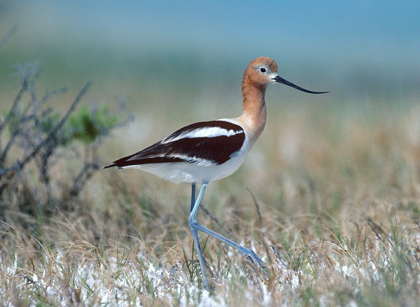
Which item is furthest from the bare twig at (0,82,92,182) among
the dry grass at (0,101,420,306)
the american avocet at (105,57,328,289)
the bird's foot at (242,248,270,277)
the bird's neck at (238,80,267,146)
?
the bird's foot at (242,248,270,277)

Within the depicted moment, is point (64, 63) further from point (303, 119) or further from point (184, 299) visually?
point (184, 299)

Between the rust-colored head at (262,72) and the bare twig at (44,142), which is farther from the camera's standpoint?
the bare twig at (44,142)

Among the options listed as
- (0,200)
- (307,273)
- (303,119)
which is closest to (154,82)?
(303,119)

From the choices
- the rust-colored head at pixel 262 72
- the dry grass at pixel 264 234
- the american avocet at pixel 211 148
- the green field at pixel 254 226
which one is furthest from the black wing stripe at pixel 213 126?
the dry grass at pixel 264 234

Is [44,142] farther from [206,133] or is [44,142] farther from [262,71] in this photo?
[262,71]

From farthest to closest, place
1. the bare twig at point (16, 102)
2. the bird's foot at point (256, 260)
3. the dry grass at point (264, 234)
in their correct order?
the bare twig at point (16, 102) < the bird's foot at point (256, 260) < the dry grass at point (264, 234)

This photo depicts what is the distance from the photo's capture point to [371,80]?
2584cm

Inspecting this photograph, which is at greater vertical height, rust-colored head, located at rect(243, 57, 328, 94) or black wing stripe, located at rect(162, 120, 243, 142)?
rust-colored head, located at rect(243, 57, 328, 94)

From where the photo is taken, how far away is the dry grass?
281cm

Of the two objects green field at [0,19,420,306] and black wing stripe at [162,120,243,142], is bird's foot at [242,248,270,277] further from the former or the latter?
black wing stripe at [162,120,243,142]

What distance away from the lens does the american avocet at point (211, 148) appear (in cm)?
313

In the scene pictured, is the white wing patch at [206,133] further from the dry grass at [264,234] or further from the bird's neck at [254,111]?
the dry grass at [264,234]

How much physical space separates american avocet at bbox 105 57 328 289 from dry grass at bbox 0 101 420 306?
0.99 feet

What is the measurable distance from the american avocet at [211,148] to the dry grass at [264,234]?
30 centimetres
